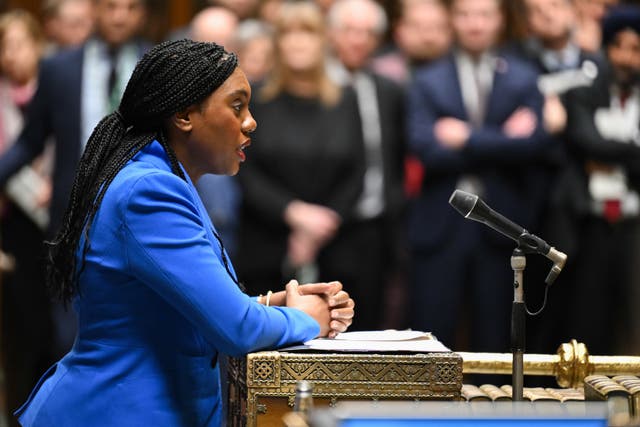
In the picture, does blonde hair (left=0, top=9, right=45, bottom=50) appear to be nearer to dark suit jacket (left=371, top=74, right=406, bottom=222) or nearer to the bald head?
the bald head

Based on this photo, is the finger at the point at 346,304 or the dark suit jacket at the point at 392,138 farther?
the dark suit jacket at the point at 392,138

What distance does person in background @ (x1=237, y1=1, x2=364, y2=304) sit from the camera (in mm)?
6484

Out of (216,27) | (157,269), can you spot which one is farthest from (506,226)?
(216,27)

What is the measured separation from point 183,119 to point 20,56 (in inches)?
175

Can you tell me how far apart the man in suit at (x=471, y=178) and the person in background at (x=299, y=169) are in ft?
1.13

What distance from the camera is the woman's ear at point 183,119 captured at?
3.36 m

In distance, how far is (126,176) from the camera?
3.24 m

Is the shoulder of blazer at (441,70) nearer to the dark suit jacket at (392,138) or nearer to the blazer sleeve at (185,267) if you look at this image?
the dark suit jacket at (392,138)

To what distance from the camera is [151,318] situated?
3.25 meters

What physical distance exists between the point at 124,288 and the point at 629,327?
4082mm

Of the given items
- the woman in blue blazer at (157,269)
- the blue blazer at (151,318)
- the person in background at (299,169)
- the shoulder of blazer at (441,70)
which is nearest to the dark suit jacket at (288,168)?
the person in background at (299,169)

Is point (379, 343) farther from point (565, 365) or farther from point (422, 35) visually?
point (422, 35)

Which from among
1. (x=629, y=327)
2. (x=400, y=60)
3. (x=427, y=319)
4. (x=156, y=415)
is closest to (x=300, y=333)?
(x=156, y=415)

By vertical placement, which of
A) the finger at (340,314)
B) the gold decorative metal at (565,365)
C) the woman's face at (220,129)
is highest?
the woman's face at (220,129)
